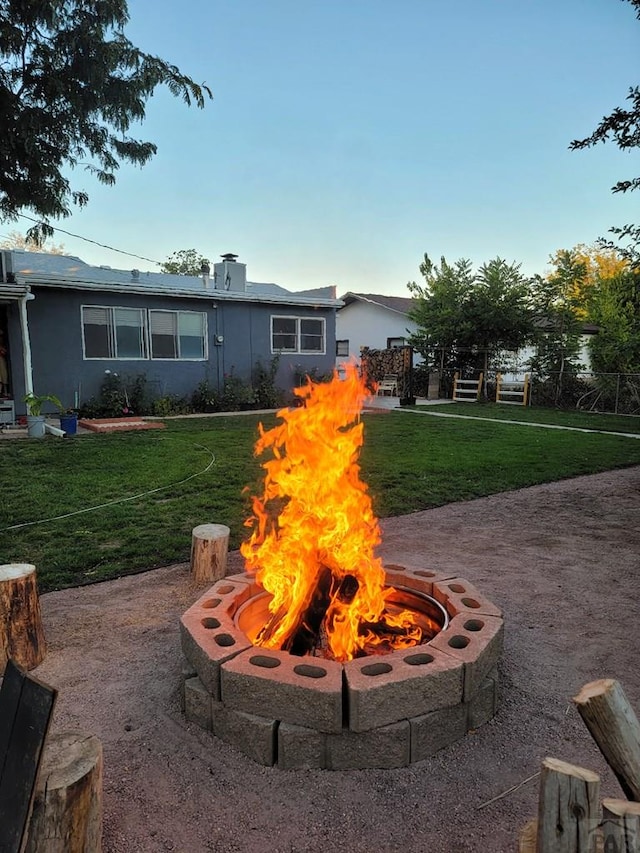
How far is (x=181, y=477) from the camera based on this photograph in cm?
781

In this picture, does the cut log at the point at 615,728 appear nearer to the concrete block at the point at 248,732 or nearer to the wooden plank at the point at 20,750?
the concrete block at the point at 248,732

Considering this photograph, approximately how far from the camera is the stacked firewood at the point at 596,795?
→ 4.30 feet

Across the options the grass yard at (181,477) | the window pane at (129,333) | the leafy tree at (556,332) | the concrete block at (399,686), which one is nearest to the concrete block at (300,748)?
the concrete block at (399,686)

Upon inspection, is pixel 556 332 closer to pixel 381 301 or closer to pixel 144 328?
pixel 381 301

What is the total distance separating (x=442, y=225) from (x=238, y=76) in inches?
379

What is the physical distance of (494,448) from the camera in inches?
418

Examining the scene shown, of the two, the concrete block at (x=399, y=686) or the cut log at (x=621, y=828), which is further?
the concrete block at (x=399, y=686)

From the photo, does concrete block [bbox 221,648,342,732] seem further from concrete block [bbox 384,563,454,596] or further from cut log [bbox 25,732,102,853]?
concrete block [bbox 384,563,454,596]

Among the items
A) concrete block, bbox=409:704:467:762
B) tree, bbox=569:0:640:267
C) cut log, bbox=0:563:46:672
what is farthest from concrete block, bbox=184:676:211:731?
tree, bbox=569:0:640:267

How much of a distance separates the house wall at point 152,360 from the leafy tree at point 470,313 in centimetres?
558

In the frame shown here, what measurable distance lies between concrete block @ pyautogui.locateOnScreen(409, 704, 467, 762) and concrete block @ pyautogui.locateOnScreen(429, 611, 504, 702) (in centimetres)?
11

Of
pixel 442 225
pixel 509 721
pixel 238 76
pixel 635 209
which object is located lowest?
pixel 509 721

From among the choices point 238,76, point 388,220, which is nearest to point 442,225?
point 388,220

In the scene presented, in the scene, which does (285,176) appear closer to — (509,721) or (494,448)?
(494,448)
